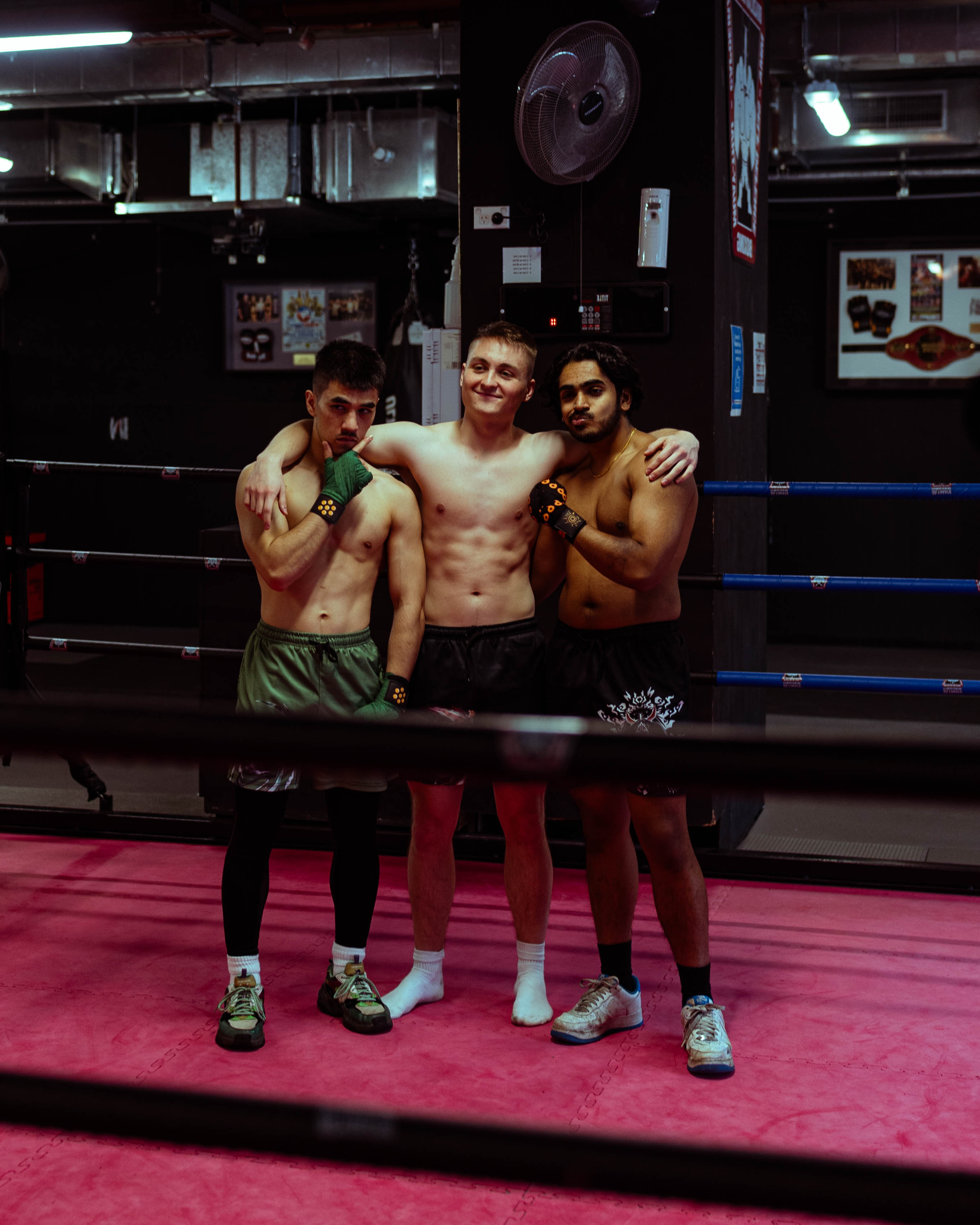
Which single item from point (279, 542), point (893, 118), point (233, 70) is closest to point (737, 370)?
point (279, 542)

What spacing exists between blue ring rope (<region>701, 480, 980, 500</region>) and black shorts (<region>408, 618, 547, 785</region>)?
3.05ft

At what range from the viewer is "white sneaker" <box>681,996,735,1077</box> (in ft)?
8.82

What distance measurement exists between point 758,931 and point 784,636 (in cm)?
549

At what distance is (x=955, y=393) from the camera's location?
27.6 feet

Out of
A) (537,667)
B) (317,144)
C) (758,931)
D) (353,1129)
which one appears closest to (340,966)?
(537,667)

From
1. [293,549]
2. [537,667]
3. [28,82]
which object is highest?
[28,82]

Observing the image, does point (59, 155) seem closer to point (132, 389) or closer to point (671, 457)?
point (132, 389)

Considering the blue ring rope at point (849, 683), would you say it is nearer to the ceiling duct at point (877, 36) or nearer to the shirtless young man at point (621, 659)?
the shirtless young man at point (621, 659)

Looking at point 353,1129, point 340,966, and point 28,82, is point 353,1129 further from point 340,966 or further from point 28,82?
point 28,82

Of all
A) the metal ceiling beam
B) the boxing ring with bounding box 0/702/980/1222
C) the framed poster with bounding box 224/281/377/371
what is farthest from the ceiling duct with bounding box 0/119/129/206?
the boxing ring with bounding box 0/702/980/1222

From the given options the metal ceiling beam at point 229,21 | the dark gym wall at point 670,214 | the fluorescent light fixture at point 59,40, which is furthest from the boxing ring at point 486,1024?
the fluorescent light fixture at point 59,40

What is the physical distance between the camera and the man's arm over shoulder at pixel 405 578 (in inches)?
118

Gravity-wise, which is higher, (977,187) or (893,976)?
(977,187)

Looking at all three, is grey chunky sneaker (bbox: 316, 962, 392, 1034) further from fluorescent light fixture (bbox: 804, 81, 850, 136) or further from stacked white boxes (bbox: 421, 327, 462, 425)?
fluorescent light fixture (bbox: 804, 81, 850, 136)
